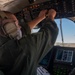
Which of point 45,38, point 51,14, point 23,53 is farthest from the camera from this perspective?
point 51,14

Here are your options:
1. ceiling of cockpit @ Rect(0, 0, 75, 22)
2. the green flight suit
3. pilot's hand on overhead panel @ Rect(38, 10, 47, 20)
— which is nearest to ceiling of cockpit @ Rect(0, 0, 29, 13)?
ceiling of cockpit @ Rect(0, 0, 75, 22)

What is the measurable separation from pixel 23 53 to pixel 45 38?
189 mm

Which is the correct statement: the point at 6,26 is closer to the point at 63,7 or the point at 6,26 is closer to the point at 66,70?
the point at 63,7

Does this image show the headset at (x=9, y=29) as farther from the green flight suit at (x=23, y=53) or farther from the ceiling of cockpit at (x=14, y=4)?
the ceiling of cockpit at (x=14, y=4)

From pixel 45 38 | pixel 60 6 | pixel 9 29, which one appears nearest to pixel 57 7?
pixel 60 6

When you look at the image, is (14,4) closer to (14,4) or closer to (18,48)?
(14,4)

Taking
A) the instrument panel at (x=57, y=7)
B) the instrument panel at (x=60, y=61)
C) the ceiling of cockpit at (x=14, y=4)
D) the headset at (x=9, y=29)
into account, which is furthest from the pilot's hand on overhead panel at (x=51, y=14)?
the instrument panel at (x=60, y=61)

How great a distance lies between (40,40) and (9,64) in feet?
0.78

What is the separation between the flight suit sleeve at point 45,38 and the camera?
4.48 feet

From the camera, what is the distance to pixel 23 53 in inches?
51.3

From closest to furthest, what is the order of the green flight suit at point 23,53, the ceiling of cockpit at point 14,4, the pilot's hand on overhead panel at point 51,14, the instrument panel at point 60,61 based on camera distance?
the green flight suit at point 23,53 → the pilot's hand on overhead panel at point 51,14 → the ceiling of cockpit at point 14,4 → the instrument panel at point 60,61

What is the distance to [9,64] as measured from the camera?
1315 millimetres

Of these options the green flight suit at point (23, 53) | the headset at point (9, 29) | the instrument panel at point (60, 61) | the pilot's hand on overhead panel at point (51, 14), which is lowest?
the instrument panel at point (60, 61)

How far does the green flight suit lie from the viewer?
51.4 inches
